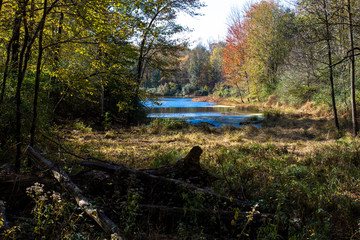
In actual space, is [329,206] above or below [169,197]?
below

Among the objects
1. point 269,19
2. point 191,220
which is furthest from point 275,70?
point 191,220

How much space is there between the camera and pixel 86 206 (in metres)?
2.24

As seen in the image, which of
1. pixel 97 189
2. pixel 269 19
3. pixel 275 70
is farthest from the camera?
pixel 275 70

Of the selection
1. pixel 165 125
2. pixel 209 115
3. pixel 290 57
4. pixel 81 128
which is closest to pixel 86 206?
pixel 81 128

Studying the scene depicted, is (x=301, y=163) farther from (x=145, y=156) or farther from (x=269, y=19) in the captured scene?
(x=269, y=19)

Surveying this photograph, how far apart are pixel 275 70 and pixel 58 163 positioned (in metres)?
26.3

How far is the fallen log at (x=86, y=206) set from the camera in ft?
6.71

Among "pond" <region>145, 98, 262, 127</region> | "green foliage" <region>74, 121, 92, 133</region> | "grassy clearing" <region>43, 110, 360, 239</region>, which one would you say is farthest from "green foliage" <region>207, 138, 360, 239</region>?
"green foliage" <region>74, 121, 92, 133</region>

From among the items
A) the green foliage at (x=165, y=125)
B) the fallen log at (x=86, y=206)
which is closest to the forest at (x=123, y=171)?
the fallen log at (x=86, y=206)

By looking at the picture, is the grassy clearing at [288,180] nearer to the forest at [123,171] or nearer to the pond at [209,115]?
the forest at [123,171]

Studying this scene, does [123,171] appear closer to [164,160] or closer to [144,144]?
[164,160]

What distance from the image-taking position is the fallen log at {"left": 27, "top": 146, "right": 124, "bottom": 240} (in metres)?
2.05

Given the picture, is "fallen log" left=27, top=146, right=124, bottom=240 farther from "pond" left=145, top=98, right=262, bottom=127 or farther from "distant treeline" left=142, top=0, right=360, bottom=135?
"distant treeline" left=142, top=0, right=360, bottom=135

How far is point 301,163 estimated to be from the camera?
17.0 ft
